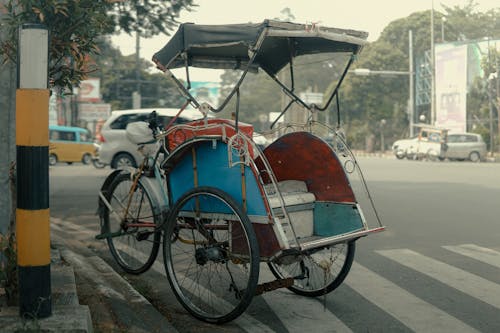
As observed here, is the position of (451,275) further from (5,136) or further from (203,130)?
(5,136)

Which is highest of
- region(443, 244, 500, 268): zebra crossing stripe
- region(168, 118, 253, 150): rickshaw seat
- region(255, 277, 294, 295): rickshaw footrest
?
region(168, 118, 253, 150): rickshaw seat

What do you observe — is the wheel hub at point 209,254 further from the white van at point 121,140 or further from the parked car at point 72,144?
the parked car at point 72,144

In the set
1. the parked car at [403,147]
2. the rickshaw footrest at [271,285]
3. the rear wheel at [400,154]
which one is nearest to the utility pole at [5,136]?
the rickshaw footrest at [271,285]

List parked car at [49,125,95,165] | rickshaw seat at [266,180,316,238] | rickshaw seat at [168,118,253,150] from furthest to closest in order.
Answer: parked car at [49,125,95,165], rickshaw seat at [266,180,316,238], rickshaw seat at [168,118,253,150]

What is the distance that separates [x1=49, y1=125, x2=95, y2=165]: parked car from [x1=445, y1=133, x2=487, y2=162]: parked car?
19.5 metres

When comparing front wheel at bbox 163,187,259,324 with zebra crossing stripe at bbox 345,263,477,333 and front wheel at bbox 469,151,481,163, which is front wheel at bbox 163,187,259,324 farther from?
front wheel at bbox 469,151,481,163

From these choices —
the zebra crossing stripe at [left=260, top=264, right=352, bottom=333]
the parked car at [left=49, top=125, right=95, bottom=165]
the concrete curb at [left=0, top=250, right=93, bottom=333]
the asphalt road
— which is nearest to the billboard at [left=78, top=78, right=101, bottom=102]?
the parked car at [left=49, top=125, right=95, bottom=165]

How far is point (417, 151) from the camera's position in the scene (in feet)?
131

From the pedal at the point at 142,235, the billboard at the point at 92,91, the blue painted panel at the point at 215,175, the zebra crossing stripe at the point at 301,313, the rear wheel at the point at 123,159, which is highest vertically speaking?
the billboard at the point at 92,91

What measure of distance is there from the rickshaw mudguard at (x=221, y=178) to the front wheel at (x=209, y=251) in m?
0.12

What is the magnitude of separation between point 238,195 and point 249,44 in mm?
1019

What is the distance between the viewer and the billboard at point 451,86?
45.4 meters

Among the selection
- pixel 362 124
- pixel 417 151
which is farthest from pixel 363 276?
pixel 362 124

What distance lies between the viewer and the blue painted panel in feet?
14.1
